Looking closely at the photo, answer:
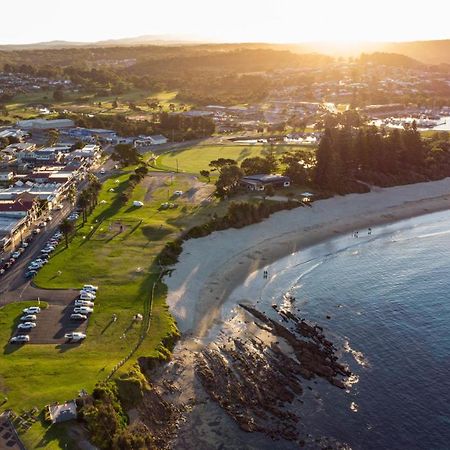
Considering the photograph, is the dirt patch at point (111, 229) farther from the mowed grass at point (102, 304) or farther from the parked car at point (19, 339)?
the parked car at point (19, 339)

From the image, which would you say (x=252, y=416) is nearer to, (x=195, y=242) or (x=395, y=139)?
(x=195, y=242)

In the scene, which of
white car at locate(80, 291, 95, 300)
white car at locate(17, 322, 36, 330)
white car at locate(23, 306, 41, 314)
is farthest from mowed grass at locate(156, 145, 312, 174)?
white car at locate(17, 322, 36, 330)

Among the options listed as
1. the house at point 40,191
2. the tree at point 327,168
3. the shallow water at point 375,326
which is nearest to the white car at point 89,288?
the shallow water at point 375,326

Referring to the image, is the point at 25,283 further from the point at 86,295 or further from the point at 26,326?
the point at 26,326

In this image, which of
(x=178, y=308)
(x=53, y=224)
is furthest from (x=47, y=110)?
(x=178, y=308)

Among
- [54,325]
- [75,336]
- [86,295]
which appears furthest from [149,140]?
[75,336]

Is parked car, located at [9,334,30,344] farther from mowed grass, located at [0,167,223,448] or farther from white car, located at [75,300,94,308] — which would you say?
white car, located at [75,300,94,308]
